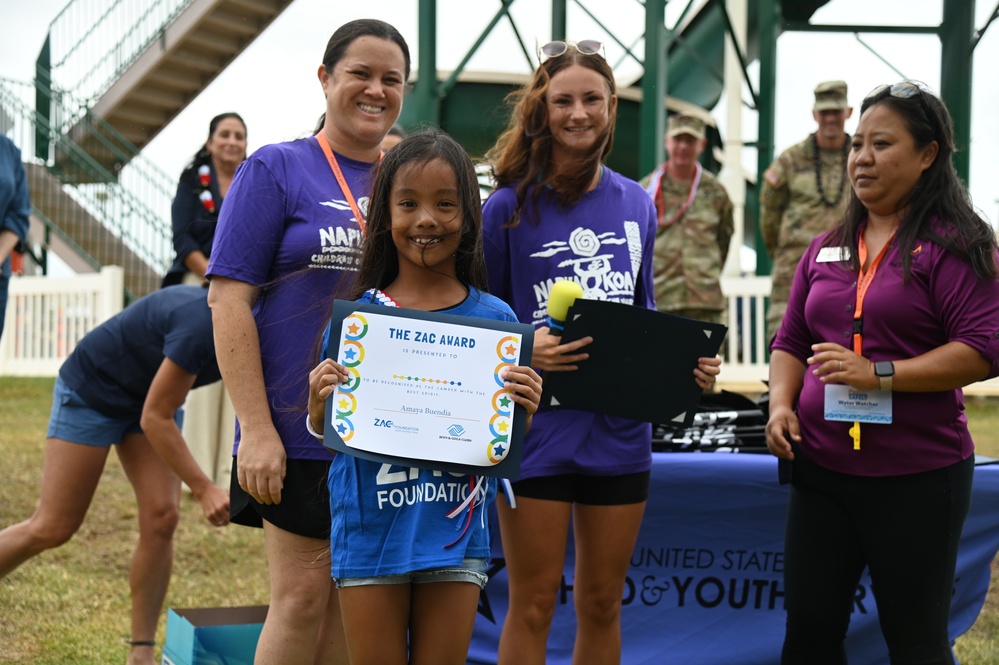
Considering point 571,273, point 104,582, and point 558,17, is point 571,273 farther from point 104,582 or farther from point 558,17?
point 558,17

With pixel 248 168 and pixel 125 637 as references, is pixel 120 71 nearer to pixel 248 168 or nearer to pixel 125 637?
pixel 125 637

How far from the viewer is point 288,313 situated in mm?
2588

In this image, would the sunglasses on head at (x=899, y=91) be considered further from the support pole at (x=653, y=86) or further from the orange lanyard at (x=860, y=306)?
the support pole at (x=653, y=86)

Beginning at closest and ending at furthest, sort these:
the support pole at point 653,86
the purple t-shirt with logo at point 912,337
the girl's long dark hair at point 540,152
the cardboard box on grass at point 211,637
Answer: the purple t-shirt with logo at point 912,337 < the girl's long dark hair at point 540,152 < the cardboard box on grass at point 211,637 < the support pole at point 653,86

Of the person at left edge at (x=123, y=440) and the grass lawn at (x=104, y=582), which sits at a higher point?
the person at left edge at (x=123, y=440)

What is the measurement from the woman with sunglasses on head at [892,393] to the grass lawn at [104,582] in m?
1.76

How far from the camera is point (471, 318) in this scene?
2262 millimetres

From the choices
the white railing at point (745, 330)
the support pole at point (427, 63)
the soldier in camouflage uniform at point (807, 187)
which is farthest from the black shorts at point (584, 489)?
the white railing at point (745, 330)

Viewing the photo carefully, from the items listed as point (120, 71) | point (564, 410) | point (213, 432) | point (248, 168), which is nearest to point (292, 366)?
point (248, 168)

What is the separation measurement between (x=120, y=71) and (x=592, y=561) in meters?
16.8

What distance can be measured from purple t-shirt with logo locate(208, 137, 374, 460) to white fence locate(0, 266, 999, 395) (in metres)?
7.25

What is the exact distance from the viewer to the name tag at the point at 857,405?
8.96 ft

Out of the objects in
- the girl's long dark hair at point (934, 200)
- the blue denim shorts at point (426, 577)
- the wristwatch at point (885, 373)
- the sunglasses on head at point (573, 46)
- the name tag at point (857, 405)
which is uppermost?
the sunglasses on head at point (573, 46)

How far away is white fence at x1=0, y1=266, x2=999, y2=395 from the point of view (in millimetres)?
10047
